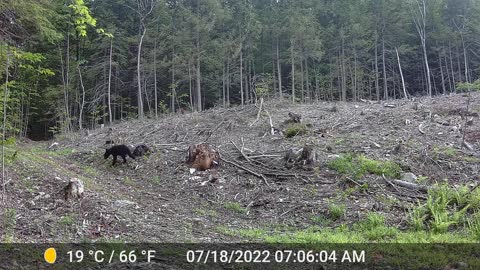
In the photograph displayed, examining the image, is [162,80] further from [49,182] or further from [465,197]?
[465,197]

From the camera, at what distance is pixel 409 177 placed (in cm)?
772

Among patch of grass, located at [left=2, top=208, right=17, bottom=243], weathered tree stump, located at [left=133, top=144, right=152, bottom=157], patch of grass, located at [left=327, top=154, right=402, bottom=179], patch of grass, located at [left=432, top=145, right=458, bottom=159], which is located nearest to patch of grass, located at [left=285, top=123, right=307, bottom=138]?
patch of grass, located at [left=327, top=154, right=402, bottom=179]

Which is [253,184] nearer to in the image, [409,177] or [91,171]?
[409,177]

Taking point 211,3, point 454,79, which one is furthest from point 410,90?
point 211,3

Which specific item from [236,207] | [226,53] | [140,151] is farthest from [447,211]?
[226,53]

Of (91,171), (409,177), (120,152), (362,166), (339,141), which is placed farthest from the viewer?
(339,141)

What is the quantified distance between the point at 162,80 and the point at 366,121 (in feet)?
72.7

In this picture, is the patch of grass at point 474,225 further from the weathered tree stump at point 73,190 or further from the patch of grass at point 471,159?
→ the weathered tree stump at point 73,190

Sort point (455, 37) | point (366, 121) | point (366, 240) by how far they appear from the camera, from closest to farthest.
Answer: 1. point (366, 240)
2. point (366, 121)
3. point (455, 37)

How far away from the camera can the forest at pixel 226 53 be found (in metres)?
25.9

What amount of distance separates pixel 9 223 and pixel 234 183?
4548 mm

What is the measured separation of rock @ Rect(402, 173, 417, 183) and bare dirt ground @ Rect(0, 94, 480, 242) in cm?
26

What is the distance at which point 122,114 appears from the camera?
3055 cm

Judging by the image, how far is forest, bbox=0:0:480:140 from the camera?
84.9 ft
